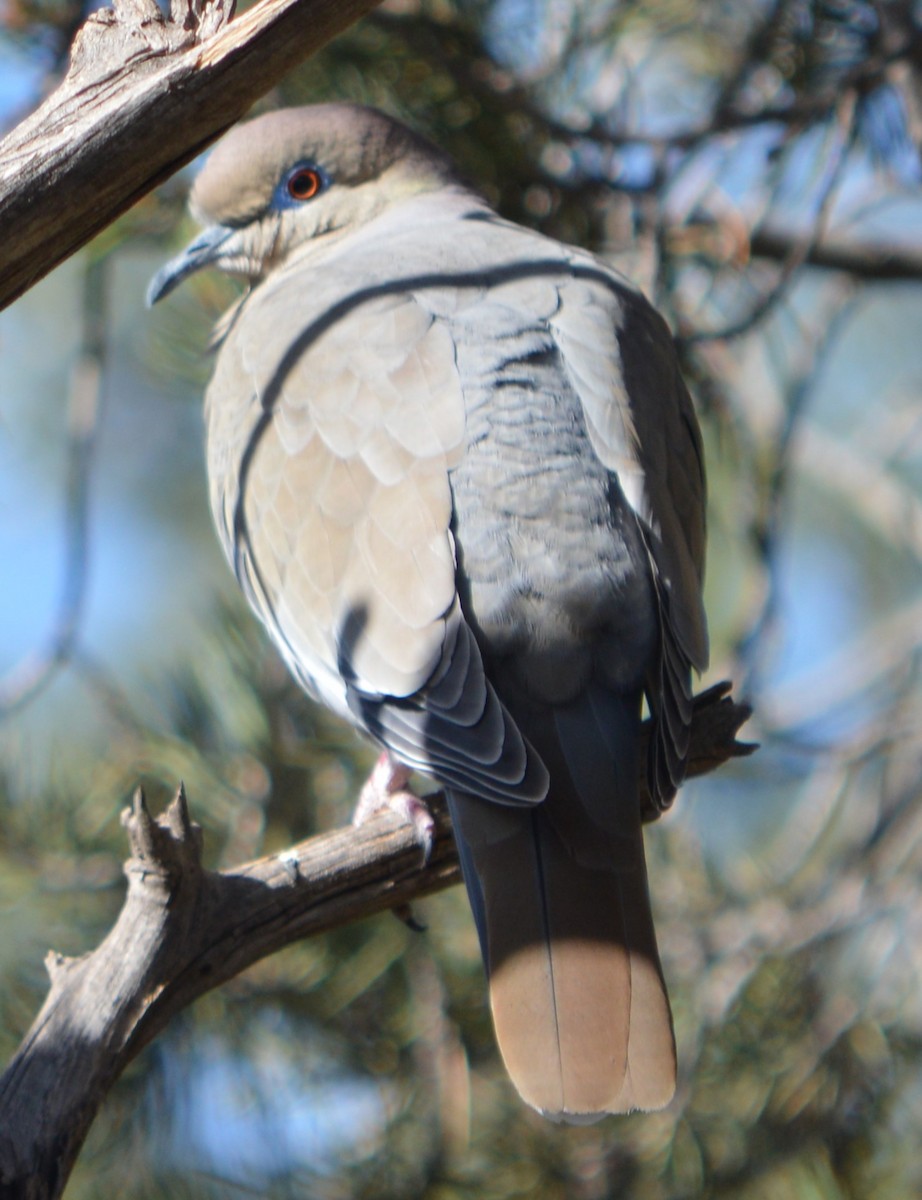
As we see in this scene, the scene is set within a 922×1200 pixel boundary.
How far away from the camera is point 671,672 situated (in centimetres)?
213

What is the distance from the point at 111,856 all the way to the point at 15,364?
4376 mm

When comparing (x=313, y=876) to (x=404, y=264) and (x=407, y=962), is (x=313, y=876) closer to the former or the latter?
(x=407, y=962)

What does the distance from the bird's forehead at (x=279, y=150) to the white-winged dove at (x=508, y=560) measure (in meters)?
0.34

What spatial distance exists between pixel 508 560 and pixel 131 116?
2.78ft

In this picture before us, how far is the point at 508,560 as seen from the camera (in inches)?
83.4

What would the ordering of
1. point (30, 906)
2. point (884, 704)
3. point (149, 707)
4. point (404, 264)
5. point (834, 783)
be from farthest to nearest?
point (884, 704), point (834, 783), point (149, 707), point (30, 906), point (404, 264)

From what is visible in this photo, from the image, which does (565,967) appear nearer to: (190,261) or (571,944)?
(571,944)

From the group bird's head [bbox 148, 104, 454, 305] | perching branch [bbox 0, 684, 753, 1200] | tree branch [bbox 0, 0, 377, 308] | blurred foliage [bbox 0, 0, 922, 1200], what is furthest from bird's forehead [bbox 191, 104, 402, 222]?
perching branch [bbox 0, 684, 753, 1200]

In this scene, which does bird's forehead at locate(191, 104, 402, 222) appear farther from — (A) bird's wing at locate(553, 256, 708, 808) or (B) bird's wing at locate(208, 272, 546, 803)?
(A) bird's wing at locate(553, 256, 708, 808)

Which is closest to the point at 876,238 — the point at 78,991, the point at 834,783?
the point at 834,783

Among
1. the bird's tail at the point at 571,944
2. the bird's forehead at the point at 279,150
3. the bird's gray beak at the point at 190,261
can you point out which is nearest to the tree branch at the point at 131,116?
the bird's tail at the point at 571,944

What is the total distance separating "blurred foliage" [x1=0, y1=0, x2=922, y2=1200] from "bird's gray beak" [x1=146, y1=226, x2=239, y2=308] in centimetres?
15

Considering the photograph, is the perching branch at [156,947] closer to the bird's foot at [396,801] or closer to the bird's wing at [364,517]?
the bird's foot at [396,801]

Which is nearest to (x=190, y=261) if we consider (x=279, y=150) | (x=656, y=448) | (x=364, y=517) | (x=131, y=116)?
(x=279, y=150)
